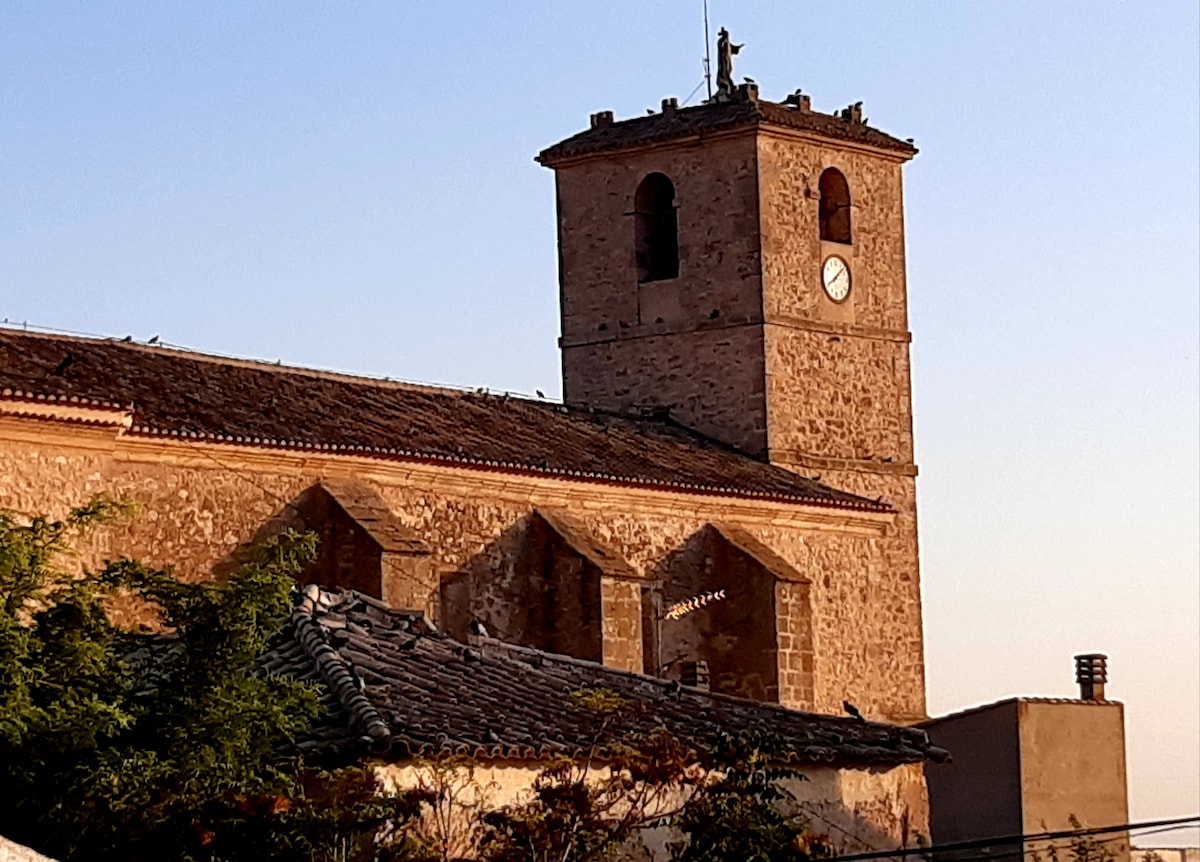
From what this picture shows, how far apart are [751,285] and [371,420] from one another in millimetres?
9299

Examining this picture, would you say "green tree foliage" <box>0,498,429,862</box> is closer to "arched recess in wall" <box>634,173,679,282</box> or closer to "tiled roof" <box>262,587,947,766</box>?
"tiled roof" <box>262,587,947,766</box>

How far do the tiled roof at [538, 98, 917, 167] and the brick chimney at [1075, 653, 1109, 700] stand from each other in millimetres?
10814

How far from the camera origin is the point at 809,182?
3978cm

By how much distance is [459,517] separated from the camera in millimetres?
30641

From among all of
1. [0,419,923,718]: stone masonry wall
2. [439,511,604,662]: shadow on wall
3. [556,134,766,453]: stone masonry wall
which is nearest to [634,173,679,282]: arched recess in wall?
[556,134,766,453]: stone masonry wall

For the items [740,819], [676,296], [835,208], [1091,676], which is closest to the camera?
[740,819]

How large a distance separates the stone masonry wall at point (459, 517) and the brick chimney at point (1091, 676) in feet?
15.4

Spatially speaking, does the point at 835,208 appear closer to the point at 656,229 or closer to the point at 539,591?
the point at 656,229

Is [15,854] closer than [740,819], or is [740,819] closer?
[15,854]

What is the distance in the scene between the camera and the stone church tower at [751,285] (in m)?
38.9

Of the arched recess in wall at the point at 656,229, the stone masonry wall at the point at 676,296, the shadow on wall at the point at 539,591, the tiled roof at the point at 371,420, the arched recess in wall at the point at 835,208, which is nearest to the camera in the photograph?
the tiled roof at the point at 371,420

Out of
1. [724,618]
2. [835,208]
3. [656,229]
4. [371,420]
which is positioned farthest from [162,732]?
[835,208]

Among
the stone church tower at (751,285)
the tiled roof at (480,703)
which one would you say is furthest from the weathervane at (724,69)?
the tiled roof at (480,703)

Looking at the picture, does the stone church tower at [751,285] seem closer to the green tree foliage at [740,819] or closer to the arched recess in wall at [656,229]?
the arched recess in wall at [656,229]
